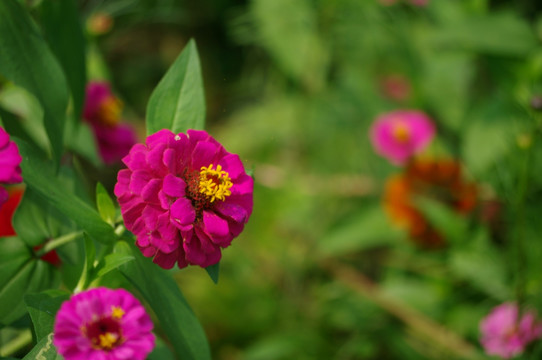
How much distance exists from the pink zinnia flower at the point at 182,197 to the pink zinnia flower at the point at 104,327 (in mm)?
34

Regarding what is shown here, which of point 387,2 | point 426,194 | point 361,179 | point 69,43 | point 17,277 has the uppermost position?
point 69,43

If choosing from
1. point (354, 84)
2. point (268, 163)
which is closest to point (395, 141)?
point (354, 84)

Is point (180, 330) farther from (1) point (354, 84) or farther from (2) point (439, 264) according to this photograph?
(1) point (354, 84)

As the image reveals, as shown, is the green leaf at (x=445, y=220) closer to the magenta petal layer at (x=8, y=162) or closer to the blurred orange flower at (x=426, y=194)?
the blurred orange flower at (x=426, y=194)

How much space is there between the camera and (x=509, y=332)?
79 centimetres

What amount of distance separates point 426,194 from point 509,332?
Answer: 0.35 m

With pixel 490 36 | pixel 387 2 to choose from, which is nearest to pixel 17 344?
pixel 490 36

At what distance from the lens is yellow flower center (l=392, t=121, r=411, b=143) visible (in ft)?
3.64

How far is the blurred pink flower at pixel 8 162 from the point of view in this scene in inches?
13.1

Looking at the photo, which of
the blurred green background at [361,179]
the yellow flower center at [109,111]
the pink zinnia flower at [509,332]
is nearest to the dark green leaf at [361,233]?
the blurred green background at [361,179]

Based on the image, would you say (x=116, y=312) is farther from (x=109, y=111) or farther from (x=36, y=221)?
(x=109, y=111)

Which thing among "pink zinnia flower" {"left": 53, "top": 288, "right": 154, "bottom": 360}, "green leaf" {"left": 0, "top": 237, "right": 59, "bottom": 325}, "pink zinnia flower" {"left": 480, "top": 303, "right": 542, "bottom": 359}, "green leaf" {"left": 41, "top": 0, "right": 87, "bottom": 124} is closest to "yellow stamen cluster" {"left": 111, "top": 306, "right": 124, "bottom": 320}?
"pink zinnia flower" {"left": 53, "top": 288, "right": 154, "bottom": 360}

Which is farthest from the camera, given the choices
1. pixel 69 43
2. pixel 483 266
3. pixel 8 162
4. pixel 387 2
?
pixel 387 2

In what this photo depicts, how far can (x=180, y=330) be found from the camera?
40cm
